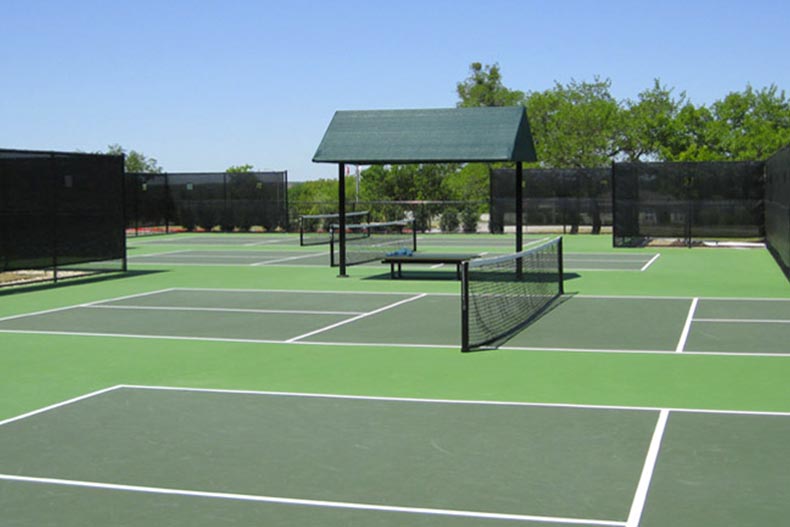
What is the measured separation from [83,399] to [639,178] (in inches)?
1045

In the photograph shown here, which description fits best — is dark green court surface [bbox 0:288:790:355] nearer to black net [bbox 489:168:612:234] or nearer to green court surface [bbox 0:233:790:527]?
green court surface [bbox 0:233:790:527]

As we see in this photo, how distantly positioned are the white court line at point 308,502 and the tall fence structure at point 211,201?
37757mm

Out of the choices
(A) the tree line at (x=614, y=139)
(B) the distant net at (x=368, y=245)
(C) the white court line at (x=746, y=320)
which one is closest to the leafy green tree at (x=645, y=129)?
(A) the tree line at (x=614, y=139)

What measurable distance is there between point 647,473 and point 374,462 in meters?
1.87

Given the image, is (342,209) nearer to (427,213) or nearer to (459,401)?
(459,401)

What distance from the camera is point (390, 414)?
895 cm

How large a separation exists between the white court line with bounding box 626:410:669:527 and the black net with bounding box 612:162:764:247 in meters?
25.3

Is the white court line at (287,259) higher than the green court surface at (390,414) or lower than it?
higher

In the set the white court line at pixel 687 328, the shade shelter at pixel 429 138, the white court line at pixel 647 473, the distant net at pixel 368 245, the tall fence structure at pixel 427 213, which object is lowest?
the white court line at pixel 647 473

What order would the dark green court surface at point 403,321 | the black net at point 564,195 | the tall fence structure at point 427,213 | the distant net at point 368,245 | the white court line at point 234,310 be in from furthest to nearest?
the tall fence structure at point 427,213
the black net at point 564,195
the distant net at point 368,245
the white court line at point 234,310
the dark green court surface at point 403,321

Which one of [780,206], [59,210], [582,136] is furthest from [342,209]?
[582,136]

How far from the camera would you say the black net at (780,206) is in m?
20.7

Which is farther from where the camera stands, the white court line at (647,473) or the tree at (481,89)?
the tree at (481,89)

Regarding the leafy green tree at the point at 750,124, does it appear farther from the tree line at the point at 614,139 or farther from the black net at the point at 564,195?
the black net at the point at 564,195
